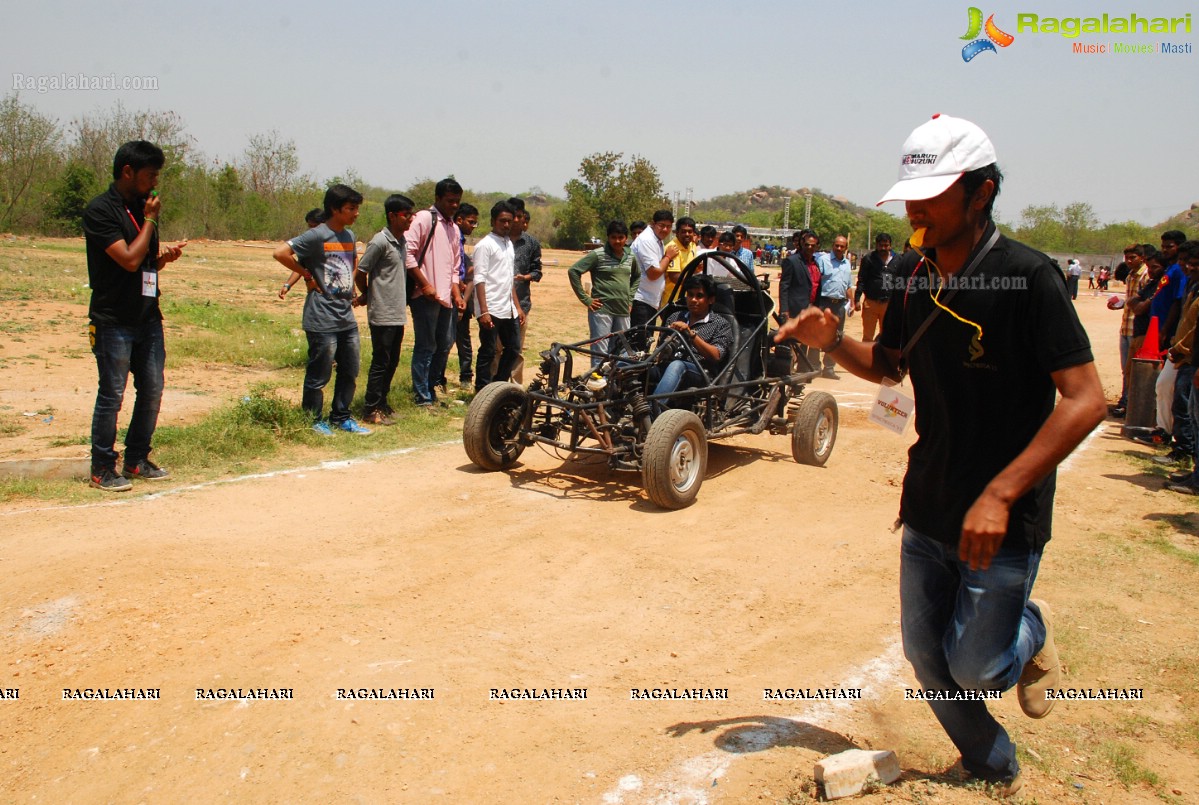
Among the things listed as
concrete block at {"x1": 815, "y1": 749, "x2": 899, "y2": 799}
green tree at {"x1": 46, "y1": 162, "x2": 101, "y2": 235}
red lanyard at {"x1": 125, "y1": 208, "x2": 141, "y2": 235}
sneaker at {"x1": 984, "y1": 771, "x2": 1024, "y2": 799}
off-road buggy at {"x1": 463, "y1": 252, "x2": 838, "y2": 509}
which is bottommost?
sneaker at {"x1": 984, "y1": 771, "x2": 1024, "y2": 799}

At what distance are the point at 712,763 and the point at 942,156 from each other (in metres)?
2.28

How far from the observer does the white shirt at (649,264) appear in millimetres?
10391

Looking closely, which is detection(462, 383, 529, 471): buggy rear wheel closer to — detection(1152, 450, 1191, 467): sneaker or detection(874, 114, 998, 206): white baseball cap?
detection(874, 114, 998, 206): white baseball cap

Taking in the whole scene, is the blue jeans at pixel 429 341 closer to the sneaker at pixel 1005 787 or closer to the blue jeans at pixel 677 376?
the blue jeans at pixel 677 376

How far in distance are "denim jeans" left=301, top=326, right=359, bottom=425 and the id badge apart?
5.84m

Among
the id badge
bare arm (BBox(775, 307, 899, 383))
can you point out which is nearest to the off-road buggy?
the id badge

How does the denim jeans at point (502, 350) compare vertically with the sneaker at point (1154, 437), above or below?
above

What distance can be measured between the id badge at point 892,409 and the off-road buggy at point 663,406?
291cm

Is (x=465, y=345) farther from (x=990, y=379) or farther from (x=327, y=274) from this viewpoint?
(x=990, y=379)

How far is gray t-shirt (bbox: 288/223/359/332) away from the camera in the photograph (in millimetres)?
8250

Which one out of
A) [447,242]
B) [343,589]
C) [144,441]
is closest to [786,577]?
[343,589]

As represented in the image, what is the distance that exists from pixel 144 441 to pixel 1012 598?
612 cm

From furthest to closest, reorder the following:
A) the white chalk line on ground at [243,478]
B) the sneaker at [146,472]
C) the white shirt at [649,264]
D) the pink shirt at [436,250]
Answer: the white shirt at [649,264] < the pink shirt at [436,250] < the sneaker at [146,472] < the white chalk line on ground at [243,478]

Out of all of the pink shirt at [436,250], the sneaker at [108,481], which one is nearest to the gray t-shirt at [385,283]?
the pink shirt at [436,250]
